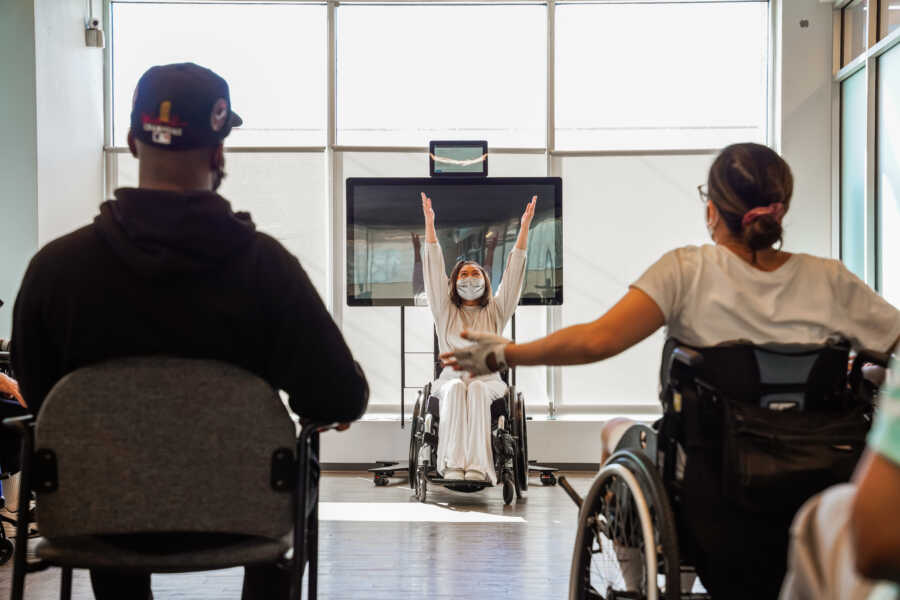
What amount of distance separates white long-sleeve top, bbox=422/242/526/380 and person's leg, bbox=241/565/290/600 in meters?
3.34

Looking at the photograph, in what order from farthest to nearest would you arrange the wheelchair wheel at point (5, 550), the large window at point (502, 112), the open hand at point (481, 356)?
the large window at point (502, 112) → the wheelchair wheel at point (5, 550) → the open hand at point (481, 356)

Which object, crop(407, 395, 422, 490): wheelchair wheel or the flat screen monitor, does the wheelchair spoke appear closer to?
crop(407, 395, 422, 490): wheelchair wheel

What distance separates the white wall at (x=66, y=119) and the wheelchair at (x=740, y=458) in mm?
4481

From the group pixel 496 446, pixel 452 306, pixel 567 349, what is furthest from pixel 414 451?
pixel 567 349

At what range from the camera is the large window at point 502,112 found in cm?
591

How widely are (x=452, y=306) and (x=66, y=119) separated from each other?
2.72 m

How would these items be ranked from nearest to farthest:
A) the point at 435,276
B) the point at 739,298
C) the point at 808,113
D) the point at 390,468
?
the point at 739,298
the point at 435,276
the point at 390,468
the point at 808,113

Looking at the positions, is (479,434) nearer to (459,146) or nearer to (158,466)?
(459,146)

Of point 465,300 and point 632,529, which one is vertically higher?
point 465,300

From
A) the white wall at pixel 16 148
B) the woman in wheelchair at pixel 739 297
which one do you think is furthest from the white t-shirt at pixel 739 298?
the white wall at pixel 16 148

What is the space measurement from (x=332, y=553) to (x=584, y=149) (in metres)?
3.53

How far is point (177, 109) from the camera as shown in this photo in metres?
1.44

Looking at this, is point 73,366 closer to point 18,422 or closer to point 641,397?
point 18,422

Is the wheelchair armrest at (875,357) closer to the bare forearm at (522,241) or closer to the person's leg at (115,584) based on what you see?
the person's leg at (115,584)
